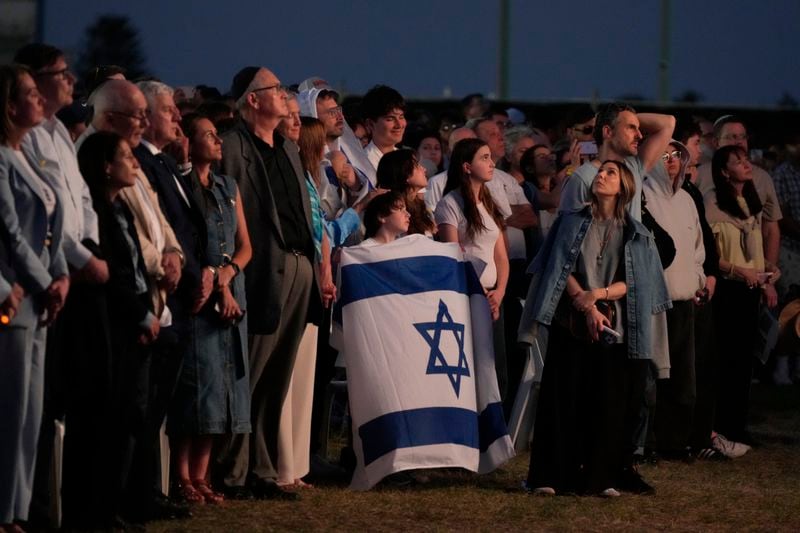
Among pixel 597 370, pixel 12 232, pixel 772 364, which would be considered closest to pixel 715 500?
pixel 597 370

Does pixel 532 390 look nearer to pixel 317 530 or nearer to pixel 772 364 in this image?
pixel 317 530

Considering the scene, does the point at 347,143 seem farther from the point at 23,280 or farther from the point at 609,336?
the point at 23,280

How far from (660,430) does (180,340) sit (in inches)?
179

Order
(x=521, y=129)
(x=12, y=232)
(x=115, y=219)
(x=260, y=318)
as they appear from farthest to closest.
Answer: (x=521, y=129) < (x=260, y=318) < (x=115, y=219) < (x=12, y=232)

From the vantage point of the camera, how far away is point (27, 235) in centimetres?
772

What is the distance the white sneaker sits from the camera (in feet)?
41.1

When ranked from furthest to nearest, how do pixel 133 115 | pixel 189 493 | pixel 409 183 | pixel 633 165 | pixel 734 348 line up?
1. pixel 734 348
2. pixel 633 165
3. pixel 409 183
4. pixel 189 493
5. pixel 133 115

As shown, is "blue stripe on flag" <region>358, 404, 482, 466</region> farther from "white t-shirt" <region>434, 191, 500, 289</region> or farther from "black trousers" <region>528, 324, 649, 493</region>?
"white t-shirt" <region>434, 191, 500, 289</region>

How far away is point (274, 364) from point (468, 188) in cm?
199

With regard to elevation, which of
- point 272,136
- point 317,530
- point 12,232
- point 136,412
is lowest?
point 317,530

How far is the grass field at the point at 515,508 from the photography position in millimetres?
8945

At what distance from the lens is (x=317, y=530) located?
869 centimetres

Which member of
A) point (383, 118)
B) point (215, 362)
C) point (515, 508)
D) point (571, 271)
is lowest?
point (515, 508)

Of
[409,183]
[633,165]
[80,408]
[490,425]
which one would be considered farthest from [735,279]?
[80,408]
